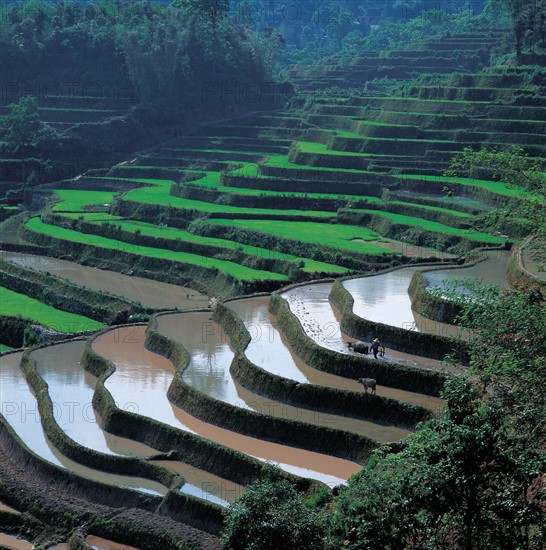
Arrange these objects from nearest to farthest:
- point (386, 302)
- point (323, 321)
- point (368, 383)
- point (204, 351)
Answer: point (368, 383), point (204, 351), point (323, 321), point (386, 302)

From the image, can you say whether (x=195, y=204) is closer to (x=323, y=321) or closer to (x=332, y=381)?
(x=323, y=321)

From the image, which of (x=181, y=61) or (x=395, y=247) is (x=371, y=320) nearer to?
(x=395, y=247)

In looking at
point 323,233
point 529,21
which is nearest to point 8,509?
point 323,233

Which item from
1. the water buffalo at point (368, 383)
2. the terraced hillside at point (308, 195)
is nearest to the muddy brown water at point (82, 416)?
the water buffalo at point (368, 383)

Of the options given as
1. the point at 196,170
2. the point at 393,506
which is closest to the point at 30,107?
the point at 196,170

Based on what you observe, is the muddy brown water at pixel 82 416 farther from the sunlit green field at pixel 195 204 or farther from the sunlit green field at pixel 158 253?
the sunlit green field at pixel 195 204

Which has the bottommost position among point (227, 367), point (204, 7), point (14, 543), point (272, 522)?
point (14, 543)
